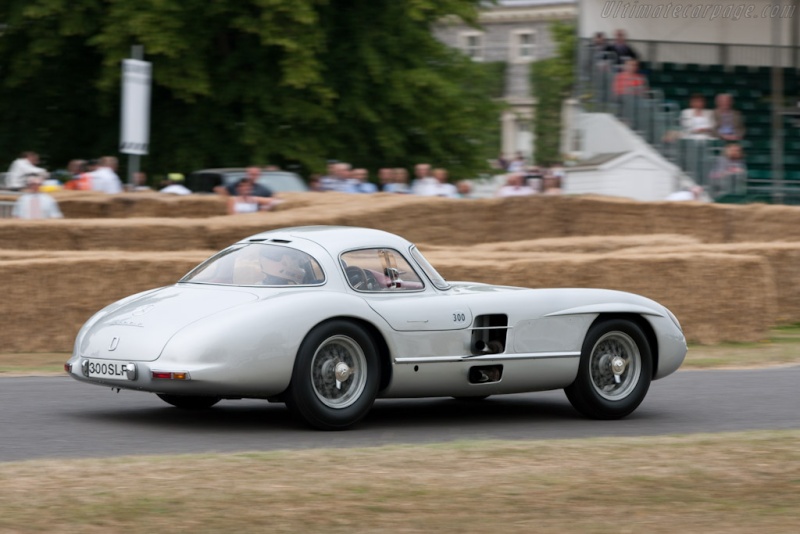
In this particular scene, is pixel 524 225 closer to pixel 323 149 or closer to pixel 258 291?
pixel 323 149

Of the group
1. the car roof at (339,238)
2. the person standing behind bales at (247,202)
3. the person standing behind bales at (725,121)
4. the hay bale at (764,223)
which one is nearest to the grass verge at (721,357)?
the hay bale at (764,223)

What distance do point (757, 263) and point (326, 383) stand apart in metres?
7.19

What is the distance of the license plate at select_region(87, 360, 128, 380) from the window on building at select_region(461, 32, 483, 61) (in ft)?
220

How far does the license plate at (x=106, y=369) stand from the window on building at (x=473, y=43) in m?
66.9

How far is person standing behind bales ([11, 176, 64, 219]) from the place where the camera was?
16.0 metres

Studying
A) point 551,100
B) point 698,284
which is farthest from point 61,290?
point 551,100

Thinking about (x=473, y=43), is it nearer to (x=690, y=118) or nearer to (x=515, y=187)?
(x=690, y=118)

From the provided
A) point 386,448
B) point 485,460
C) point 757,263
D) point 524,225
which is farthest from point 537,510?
point 524,225

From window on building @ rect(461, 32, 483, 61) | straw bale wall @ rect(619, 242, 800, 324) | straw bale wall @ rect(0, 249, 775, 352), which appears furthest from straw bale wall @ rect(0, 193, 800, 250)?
window on building @ rect(461, 32, 483, 61)

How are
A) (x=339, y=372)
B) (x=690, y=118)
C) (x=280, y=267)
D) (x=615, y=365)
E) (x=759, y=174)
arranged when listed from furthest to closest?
(x=759, y=174)
(x=690, y=118)
(x=615, y=365)
(x=280, y=267)
(x=339, y=372)

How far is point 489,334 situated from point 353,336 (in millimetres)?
1060

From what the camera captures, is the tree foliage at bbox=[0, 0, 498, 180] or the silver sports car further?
the tree foliage at bbox=[0, 0, 498, 180]

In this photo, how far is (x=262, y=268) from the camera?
8133mm

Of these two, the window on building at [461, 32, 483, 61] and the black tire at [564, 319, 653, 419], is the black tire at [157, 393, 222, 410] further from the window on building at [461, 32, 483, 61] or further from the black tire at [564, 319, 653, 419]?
the window on building at [461, 32, 483, 61]
